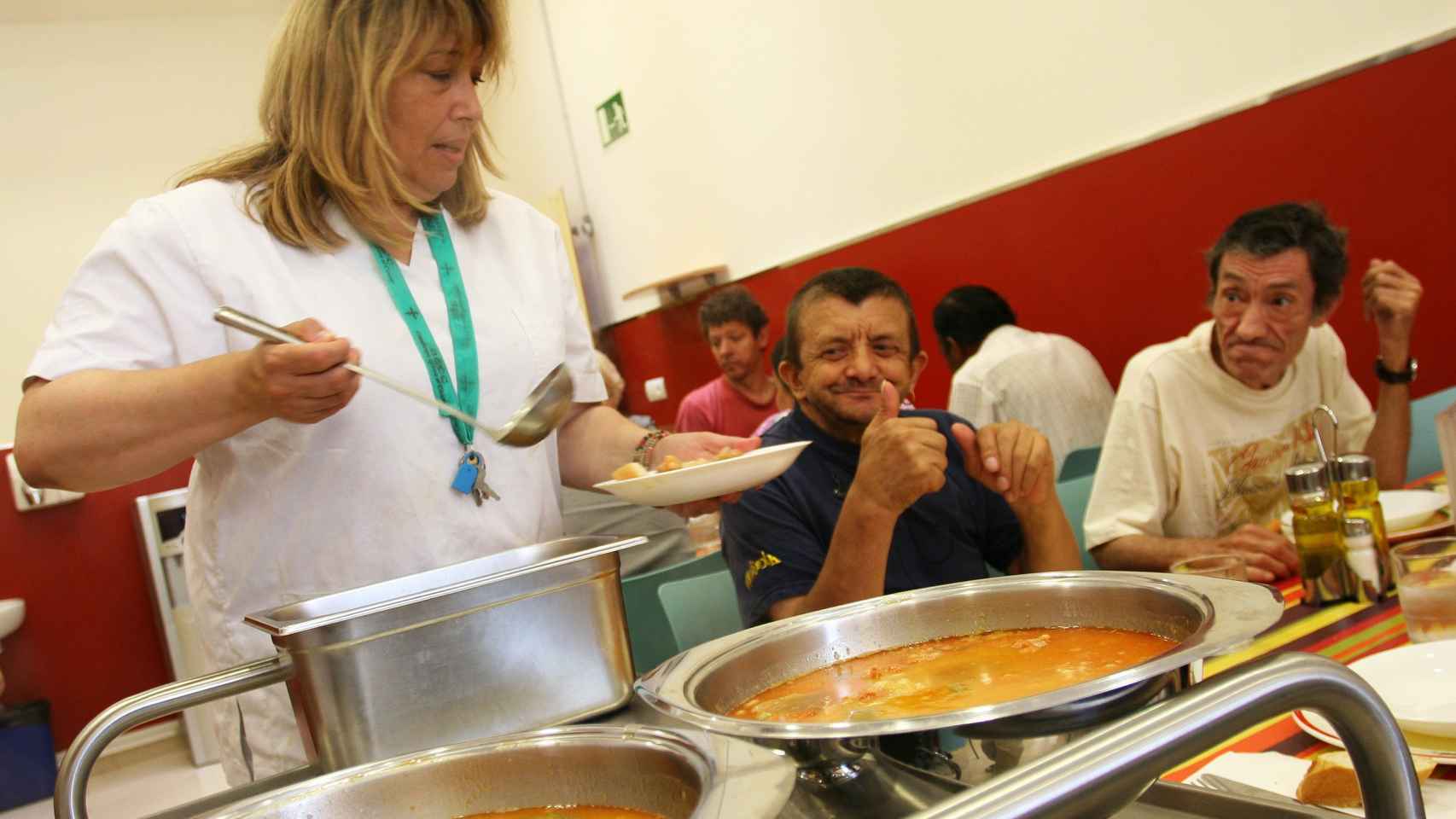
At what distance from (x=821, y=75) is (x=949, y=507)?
10.0ft

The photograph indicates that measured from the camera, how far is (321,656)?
88cm

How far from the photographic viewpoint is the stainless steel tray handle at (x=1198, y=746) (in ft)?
1.42

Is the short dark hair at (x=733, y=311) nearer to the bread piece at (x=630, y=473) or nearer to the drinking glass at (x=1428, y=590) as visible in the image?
the bread piece at (x=630, y=473)

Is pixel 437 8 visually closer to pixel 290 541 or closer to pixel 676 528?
pixel 290 541

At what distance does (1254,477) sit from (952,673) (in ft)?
5.83

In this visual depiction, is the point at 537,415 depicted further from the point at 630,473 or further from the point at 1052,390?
the point at 1052,390

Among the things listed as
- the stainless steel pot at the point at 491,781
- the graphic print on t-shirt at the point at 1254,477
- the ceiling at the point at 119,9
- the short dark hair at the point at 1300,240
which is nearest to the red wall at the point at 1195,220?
the short dark hair at the point at 1300,240

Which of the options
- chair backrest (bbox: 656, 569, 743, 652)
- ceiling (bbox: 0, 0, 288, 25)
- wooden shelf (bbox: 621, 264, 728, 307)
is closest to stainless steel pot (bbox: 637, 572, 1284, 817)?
chair backrest (bbox: 656, 569, 743, 652)

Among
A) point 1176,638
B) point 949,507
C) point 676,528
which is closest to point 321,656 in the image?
point 1176,638

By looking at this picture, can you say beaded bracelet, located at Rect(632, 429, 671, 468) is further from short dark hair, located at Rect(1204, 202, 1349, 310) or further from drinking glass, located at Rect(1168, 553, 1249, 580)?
short dark hair, located at Rect(1204, 202, 1349, 310)

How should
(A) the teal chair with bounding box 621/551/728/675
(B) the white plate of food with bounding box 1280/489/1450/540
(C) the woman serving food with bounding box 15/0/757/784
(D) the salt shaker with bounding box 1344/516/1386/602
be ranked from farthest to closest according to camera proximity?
(A) the teal chair with bounding box 621/551/728/675 → (B) the white plate of food with bounding box 1280/489/1450/540 → (D) the salt shaker with bounding box 1344/516/1386/602 → (C) the woman serving food with bounding box 15/0/757/784

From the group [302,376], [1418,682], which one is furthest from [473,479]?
[1418,682]

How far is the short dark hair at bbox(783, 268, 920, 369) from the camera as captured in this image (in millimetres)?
1943

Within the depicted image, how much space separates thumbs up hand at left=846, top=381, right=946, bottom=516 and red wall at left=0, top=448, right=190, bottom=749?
5171 mm
